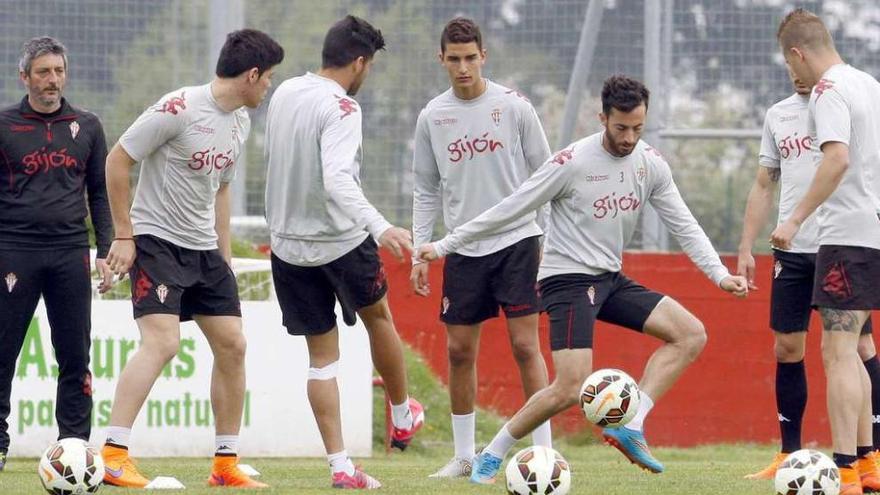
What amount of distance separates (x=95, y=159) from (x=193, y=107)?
4.90 feet

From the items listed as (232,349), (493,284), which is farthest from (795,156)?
(232,349)

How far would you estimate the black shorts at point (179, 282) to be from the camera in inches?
316

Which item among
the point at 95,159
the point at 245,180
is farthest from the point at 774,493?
the point at 245,180

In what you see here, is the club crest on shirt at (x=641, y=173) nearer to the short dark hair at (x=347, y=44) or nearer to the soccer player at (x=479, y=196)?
the soccer player at (x=479, y=196)

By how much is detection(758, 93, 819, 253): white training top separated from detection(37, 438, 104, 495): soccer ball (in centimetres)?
425

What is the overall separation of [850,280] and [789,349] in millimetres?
1955

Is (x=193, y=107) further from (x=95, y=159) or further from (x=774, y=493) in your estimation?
(x=774, y=493)

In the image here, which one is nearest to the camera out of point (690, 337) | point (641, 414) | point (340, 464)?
point (340, 464)

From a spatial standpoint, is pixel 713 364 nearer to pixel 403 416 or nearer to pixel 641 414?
pixel 403 416

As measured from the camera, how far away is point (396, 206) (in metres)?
14.1

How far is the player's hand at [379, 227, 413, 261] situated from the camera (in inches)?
279

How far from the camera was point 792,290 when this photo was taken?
9.31 m

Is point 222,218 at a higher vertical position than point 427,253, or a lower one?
higher

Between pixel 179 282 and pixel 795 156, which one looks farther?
pixel 795 156
